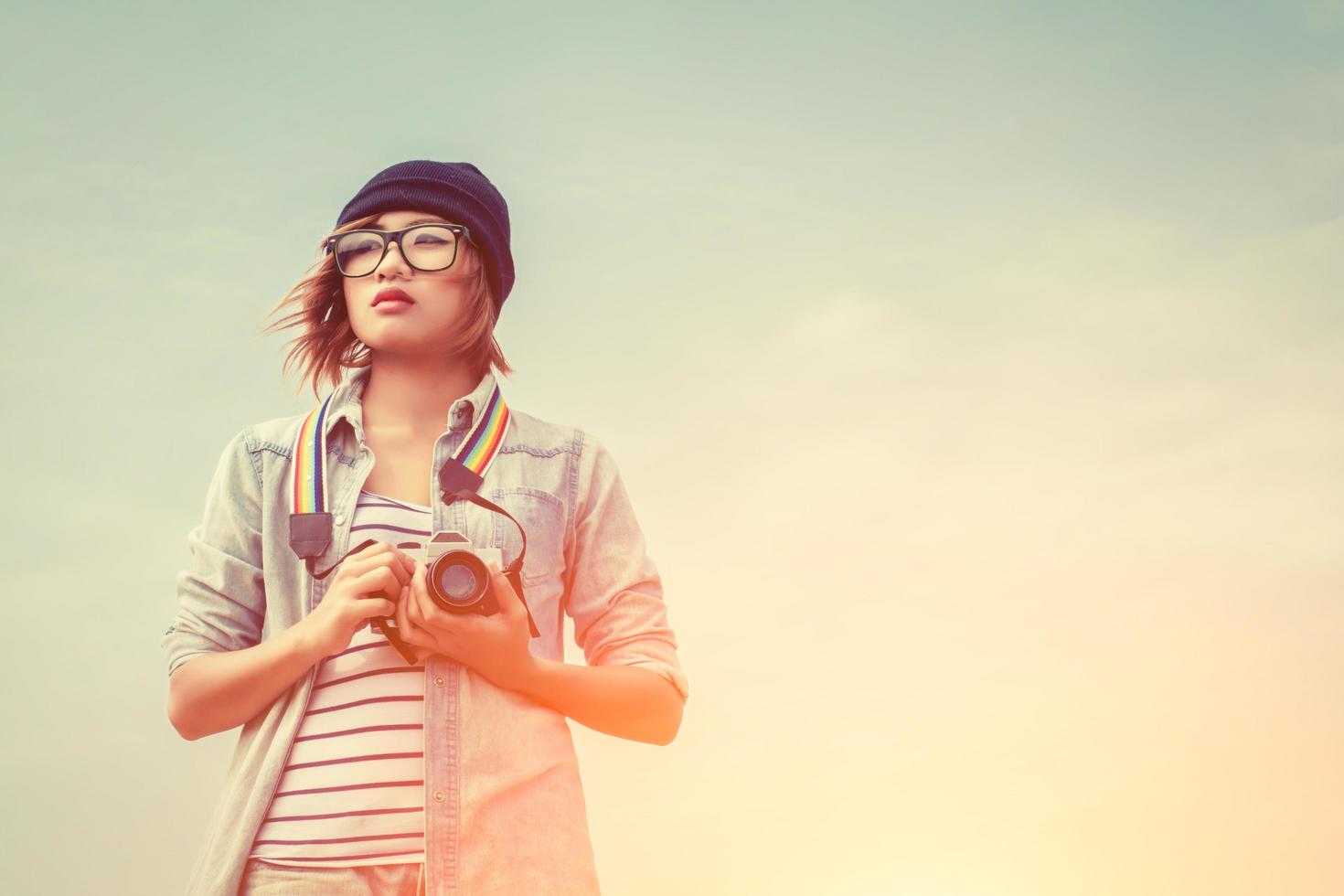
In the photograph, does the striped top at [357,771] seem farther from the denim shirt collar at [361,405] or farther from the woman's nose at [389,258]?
the woman's nose at [389,258]

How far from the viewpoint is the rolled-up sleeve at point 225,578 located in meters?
1.64

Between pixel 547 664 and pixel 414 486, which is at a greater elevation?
pixel 414 486

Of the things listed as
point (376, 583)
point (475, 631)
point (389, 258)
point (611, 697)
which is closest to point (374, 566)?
point (376, 583)

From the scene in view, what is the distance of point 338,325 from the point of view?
196cm

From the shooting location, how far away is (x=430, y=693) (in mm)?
1571

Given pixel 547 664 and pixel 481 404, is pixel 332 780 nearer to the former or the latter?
pixel 547 664

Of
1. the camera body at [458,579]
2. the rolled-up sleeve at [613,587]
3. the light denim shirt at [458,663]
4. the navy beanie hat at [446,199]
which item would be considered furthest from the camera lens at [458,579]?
the navy beanie hat at [446,199]

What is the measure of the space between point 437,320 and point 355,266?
6.2 inches

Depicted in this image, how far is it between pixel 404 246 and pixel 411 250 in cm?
1

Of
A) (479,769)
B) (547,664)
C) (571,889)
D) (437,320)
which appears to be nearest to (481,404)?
(437,320)

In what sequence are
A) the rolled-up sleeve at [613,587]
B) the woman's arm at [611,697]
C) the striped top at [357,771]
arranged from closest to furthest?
the striped top at [357,771] → the woman's arm at [611,697] → the rolled-up sleeve at [613,587]

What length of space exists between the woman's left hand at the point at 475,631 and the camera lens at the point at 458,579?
1 centimetres

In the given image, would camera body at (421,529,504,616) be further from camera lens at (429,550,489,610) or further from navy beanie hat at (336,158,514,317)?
navy beanie hat at (336,158,514,317)

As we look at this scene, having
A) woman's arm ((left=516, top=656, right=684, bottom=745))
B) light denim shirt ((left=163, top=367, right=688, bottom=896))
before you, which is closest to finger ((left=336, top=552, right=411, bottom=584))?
light denim shirt ((left=163, top=367, right=688, bottom=896))
